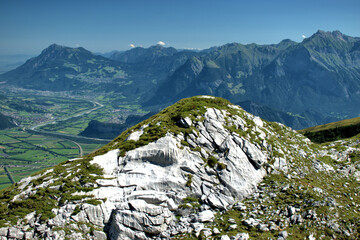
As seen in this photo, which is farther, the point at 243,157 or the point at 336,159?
the point at 336,159

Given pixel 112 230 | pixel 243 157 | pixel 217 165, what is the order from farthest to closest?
pixel 243 157, pixel 217 165, pixel 112 230

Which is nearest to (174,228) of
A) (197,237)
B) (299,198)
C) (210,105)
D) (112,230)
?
(197,237)

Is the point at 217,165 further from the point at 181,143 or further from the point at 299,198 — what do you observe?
the point at 299,198

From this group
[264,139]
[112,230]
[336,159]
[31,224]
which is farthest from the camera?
[336,159]

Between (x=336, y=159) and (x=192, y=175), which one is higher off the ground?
(x=192, y=175)

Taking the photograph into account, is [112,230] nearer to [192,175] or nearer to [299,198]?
[192,175]

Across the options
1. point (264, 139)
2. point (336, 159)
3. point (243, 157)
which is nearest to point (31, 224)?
point (243, 157)

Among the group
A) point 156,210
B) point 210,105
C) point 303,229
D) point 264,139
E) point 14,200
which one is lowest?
point 303,229
